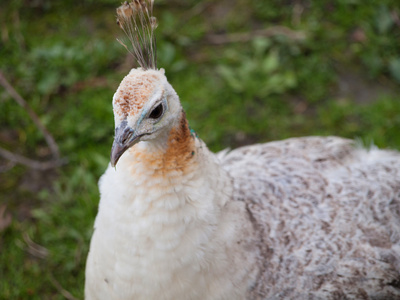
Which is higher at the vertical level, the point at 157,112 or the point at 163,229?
the point at 157,112

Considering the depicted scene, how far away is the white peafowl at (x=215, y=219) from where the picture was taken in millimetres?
1854

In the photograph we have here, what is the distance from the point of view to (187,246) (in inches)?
74.4

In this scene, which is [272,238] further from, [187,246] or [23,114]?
[23,114]

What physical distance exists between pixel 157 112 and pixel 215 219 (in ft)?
1.72

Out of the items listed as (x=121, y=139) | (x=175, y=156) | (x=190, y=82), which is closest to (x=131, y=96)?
(x=121, y=139)

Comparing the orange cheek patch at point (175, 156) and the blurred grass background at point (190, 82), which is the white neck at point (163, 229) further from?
the blurred grass background at point (190, 82)

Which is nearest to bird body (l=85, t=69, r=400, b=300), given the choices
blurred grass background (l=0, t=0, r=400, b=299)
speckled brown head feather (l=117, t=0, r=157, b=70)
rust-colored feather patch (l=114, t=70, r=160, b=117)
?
rust-colored feather patch (l=114, t=70, r=160, b=117)

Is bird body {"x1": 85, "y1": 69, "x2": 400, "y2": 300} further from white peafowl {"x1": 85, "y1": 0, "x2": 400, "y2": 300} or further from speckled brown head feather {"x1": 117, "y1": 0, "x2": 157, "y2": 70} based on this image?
speckled brown head feather {"x1": 117, "y1": 0, "x2": 157, "y2": 70}

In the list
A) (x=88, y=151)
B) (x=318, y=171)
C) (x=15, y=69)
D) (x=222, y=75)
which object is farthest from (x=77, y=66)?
(x=318, y=171)

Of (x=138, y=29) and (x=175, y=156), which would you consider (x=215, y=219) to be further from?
(x=138, y=29)

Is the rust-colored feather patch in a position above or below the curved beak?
above

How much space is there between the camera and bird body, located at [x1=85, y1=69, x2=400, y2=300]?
186 centimetres

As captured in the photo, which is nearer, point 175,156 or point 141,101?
point 141,101

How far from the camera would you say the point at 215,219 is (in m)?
1.97
